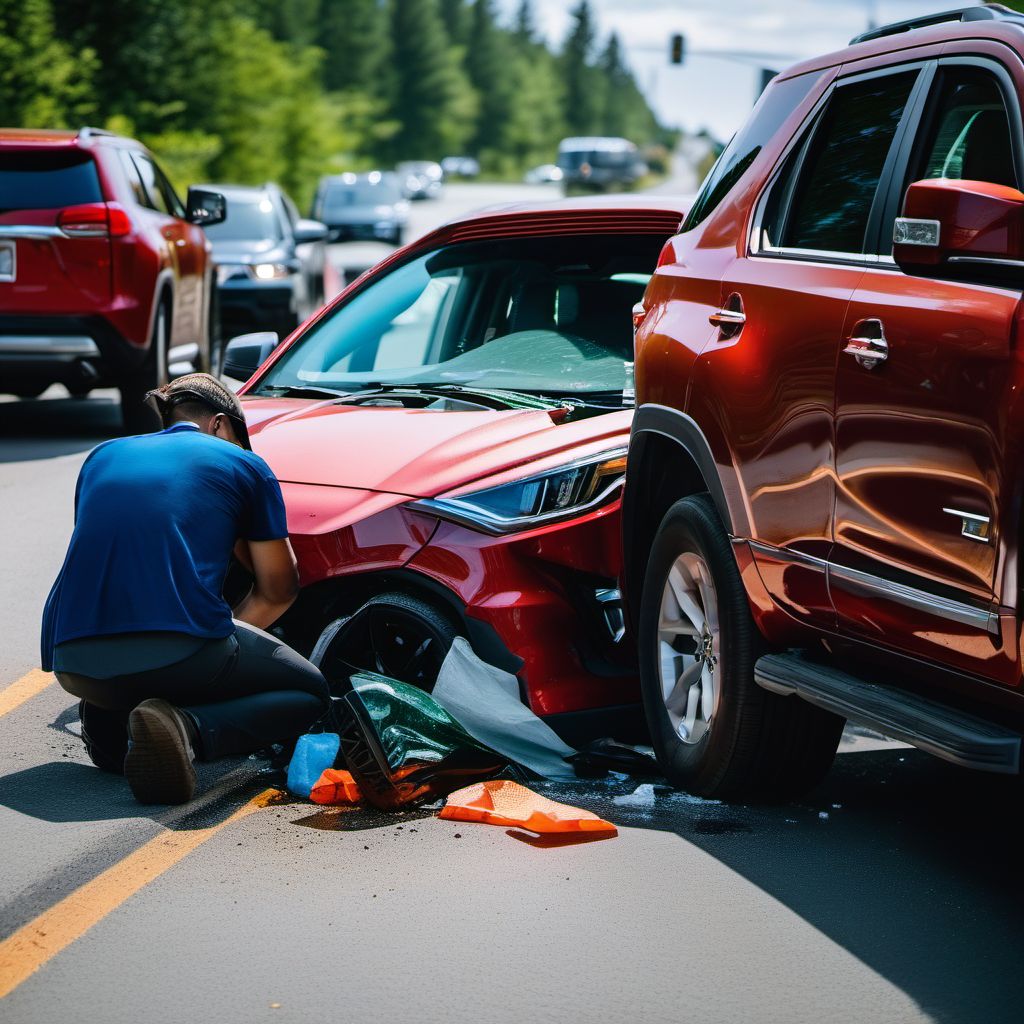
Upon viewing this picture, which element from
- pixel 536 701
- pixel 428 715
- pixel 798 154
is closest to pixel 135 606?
pixel 428 715

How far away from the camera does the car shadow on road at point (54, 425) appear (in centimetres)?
1262

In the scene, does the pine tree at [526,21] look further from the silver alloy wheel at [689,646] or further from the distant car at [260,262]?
the silver alloy wheel at [689,646]

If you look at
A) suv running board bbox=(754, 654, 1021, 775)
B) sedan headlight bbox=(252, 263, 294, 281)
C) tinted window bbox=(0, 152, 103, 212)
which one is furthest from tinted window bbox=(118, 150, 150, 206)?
suv running board bbox=(754, 654, 1021, 775)

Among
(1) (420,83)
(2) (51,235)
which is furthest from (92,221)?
(1) (420,83)

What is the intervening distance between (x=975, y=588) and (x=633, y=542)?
1794 mm

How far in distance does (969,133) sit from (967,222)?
0.66m

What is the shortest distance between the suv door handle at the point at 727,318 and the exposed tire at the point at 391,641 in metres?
1.31

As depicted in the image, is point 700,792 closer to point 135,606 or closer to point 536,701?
point 536,701

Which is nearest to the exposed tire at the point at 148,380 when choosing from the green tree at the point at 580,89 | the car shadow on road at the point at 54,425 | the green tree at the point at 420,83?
the car shadow on road at the point at 54,425

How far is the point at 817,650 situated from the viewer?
481 cm

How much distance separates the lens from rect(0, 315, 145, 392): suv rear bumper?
12.2 metres

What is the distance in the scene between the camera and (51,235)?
12.1 m

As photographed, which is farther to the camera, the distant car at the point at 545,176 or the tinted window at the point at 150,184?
the distant car at the point at 545,176

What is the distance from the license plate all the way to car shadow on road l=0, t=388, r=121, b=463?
3.90 feet
